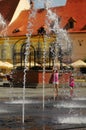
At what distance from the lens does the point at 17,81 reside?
3994cm

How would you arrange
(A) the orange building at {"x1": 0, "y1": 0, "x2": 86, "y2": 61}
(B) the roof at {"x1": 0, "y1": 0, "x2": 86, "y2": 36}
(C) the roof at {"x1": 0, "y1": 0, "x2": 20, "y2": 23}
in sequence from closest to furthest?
(A) the orange building at {"x1": 0, "y1": 0, "x2": 86, "y2": 61} → (B) the roof at {"x1": 0, "y1": 0, "x2": 86, "y2": 36} → (C) the roof at {"x1": 0, "y1": 0, "x2": 20, "y2": 23}

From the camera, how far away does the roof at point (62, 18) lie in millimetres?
69812

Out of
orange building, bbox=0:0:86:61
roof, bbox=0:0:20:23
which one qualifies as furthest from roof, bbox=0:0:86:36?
roof, bbox=0:0:20:23

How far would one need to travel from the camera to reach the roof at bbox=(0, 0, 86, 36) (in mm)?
69812

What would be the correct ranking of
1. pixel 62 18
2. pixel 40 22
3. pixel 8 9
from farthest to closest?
pixel 8 9
pixel 40 22
pixel 62 18

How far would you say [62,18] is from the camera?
72.4 metres

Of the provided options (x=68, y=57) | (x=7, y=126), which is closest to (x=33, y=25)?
(x=68, y=57)

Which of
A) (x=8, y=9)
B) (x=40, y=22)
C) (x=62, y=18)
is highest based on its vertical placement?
(x=8, y=9)

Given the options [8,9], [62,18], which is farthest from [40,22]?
[8,9]

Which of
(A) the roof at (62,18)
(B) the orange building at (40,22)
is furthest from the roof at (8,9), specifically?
(A) the roof at (62,18)

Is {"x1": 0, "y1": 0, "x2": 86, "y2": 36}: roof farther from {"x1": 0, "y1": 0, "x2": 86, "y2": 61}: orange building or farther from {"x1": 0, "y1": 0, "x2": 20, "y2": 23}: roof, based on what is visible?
{"x1": 0, "y1": 0, "x2": 20, "y2": 23}: roof

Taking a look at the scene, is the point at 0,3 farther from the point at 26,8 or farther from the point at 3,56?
the point at 3,56

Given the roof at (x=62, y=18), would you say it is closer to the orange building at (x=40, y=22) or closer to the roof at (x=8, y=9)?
the orange building at (x=40, y=22)

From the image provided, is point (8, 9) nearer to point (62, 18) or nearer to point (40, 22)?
point (40, 22)
